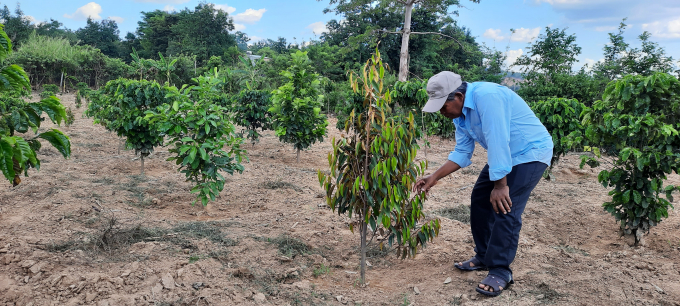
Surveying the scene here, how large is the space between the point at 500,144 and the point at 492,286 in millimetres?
995

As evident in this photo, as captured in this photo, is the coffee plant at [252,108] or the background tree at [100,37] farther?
the background tree at [100,37]

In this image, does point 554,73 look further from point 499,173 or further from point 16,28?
point 16,28

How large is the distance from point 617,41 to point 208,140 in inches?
805

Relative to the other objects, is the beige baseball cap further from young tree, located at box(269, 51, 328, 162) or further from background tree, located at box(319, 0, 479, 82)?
background tree, located at box(319, 0, 479, 82)

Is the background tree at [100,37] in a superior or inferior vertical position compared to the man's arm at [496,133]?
superior

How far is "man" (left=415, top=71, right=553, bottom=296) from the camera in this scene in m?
2.66

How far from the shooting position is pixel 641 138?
3977mm

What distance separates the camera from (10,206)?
4719mm

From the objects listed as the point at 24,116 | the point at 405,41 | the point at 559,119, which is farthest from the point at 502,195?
the point at 405,41

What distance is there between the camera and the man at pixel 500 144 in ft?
8.71

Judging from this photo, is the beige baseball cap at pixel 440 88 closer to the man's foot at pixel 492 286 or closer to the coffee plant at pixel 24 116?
the man's foot at pixel 492 286

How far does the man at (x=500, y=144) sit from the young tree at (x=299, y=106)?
17.1ft

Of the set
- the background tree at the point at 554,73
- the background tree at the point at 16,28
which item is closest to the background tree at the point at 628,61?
the background tree at the point at 554,73

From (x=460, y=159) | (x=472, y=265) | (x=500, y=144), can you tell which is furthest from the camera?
(x=472, y=265)
